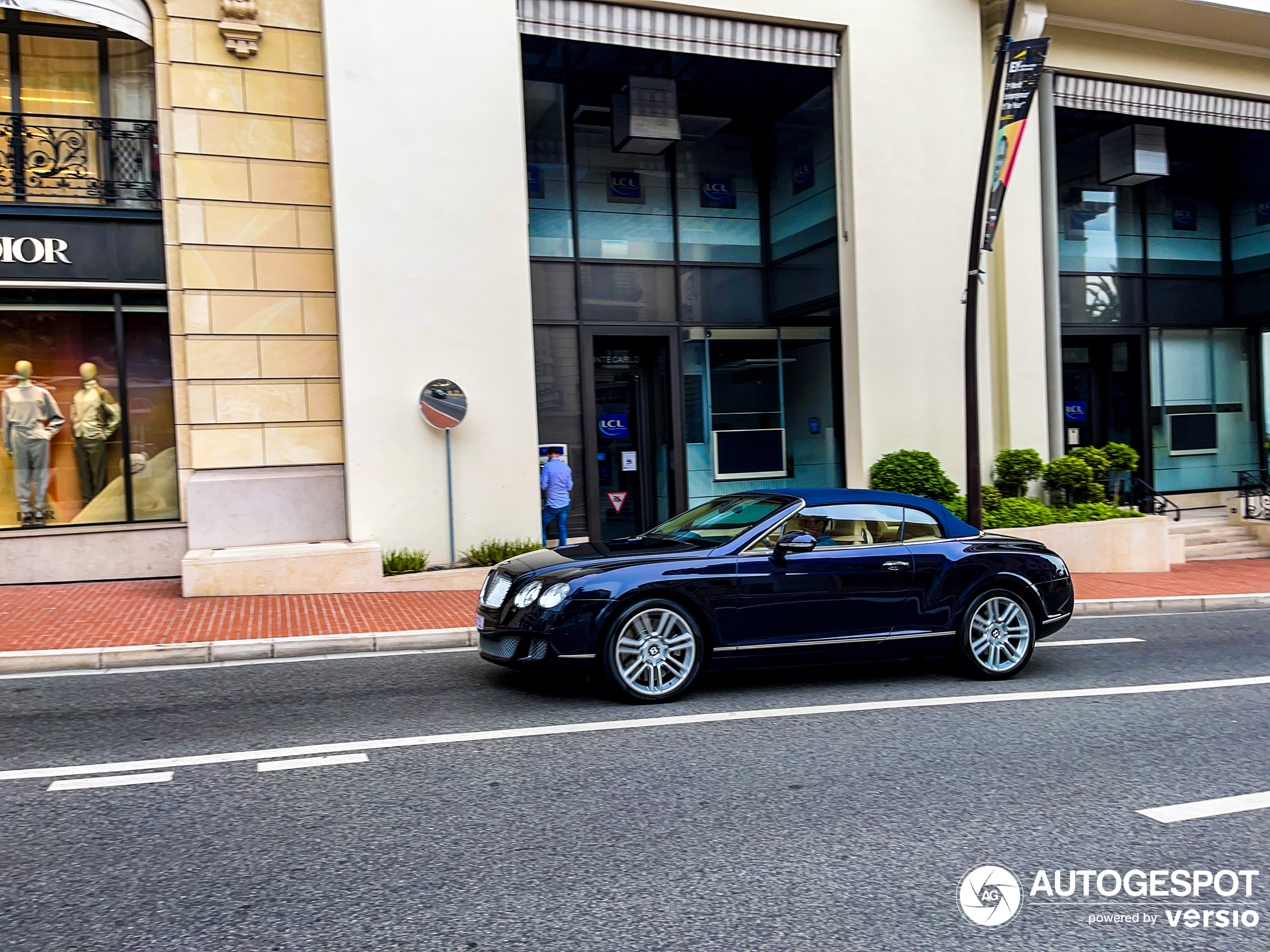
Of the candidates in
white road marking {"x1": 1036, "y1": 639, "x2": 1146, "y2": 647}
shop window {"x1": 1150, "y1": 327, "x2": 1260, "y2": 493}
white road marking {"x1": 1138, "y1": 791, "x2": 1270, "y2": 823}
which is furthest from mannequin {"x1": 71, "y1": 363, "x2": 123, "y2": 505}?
shop window {"x1": 1150, "y1": 327, "x2": 1260, "y2": 493}

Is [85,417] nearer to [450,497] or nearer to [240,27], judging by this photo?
[450,497]

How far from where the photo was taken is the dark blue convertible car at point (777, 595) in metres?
6.83

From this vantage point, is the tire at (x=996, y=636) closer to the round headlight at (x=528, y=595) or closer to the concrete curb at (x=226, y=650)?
the round headlight at (x=528, y=595)

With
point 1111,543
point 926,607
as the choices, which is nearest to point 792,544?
point 926,607

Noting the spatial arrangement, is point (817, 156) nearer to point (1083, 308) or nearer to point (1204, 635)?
point (1083, 308)

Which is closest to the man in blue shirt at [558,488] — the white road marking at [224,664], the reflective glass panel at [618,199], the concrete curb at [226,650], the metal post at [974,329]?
the reflective glass panel at [618,199]

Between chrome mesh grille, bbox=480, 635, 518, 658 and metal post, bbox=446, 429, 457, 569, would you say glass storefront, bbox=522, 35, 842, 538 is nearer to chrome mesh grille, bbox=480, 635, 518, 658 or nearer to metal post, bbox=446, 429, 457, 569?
metal post, bbox=446, 429, 457, 569

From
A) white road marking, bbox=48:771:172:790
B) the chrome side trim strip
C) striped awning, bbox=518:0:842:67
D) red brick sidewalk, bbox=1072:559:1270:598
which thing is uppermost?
striped awning, bbox=518:0:842:67

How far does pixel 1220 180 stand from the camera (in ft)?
69.4

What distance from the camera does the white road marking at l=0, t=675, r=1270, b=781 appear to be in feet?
18.0

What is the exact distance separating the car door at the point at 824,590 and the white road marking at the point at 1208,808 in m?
2.77

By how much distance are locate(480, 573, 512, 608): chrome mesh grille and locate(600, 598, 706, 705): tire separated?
0.87 metres

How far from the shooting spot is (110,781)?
5.21m

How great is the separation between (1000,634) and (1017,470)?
8759 mm
